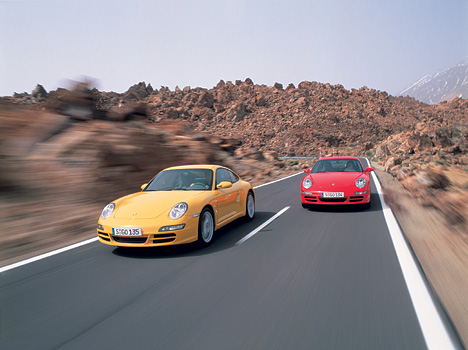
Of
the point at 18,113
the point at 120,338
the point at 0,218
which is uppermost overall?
the point at 18,113

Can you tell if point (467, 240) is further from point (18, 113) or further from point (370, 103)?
point (370, 103)

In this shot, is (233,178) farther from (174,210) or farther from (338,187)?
(338,187)

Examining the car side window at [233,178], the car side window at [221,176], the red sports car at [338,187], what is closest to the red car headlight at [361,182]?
the red sports car at [338,187]

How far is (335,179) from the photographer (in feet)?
31.4

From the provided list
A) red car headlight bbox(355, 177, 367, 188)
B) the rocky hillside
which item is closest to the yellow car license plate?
red car headlight bbox(355, 177, 367, 188)

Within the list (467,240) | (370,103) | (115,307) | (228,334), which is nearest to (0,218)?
(115,307)

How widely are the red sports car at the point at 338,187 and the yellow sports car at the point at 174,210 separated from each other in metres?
2.55

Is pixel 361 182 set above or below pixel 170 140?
below

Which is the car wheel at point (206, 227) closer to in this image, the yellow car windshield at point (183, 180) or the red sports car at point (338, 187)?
the yellow car windshield at point (183, 180)

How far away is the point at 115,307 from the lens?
3.72 metres

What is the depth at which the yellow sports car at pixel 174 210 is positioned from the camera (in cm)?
548

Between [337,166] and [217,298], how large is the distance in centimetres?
753

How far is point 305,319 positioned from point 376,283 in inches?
51.7

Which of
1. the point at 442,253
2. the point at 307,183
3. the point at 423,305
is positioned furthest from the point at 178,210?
the point at 307,183
